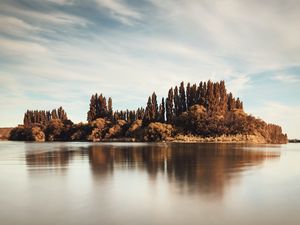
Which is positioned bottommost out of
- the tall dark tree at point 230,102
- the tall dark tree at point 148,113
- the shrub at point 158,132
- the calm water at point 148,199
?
the calm water at point 148,199

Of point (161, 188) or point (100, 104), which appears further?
point (100, 104)

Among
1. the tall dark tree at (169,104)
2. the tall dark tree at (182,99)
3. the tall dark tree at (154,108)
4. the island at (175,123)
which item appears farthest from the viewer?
the tall dark tree at (182,99)

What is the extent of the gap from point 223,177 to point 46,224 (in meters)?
11.3

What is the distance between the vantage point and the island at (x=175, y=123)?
102 metres

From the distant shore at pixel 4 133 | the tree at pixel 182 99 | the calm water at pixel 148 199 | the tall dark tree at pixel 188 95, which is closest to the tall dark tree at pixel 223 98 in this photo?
the tall dark tree at pixel 188 95

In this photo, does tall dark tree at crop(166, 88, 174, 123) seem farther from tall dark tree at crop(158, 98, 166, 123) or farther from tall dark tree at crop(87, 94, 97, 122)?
tall dark tree at crop(87, 94, 97, 122)

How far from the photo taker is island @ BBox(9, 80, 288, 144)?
10162 cm

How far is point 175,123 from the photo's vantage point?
108875 mm

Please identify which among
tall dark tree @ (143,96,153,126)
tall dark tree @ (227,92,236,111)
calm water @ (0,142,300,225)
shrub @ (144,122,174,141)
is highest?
tall dark tree @ (227,92,236,111)

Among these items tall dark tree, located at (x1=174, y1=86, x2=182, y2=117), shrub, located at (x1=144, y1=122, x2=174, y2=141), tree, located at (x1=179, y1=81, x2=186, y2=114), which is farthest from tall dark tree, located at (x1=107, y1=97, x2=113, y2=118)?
tree, located at (x1=179, y1=81, x2=186, y2=114)

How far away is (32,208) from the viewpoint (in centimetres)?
1016

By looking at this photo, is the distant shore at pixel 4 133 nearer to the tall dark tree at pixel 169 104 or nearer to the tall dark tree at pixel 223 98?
the tall dark tree at pixel 169 104

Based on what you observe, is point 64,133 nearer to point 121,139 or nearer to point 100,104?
point 100,104

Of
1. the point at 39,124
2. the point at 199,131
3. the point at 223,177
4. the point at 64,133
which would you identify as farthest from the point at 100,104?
the point at 223,177
